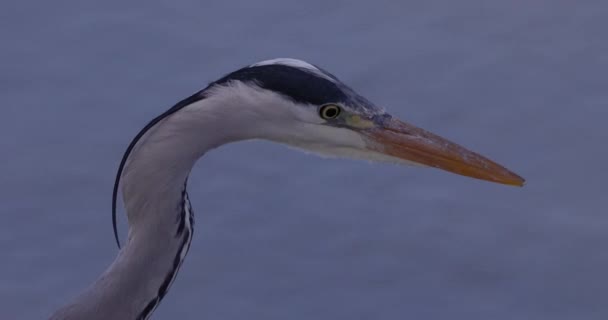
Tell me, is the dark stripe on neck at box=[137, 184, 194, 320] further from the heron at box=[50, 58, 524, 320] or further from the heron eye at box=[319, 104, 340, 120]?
the heron eye at box=[319, 104, 340, 120]

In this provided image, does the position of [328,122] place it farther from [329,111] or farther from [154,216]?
[154,216]

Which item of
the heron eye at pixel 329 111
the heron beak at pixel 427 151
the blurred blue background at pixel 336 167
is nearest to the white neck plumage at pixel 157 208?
the heron eye at pixel 329 111

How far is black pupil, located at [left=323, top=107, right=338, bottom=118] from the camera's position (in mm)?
2311

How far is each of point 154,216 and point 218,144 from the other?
165mm

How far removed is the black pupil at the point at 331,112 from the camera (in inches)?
91.0

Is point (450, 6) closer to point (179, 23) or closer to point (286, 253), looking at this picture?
point (179, 23)

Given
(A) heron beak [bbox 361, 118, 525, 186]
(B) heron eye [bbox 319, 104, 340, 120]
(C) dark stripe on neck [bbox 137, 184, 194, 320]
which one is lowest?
(C) dark stripe on neck [bbox 137, 184, 194, 320]

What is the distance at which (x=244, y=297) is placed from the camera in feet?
11.1

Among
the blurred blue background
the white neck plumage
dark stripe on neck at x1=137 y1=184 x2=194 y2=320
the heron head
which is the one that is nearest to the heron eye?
the heron head

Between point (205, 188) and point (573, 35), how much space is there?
4.48ft

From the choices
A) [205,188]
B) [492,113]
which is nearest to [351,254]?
[205,188]

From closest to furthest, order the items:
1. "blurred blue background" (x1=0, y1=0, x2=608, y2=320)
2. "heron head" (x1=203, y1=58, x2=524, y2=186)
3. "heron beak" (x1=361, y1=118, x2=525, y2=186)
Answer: "heron head" (x1=203, y1=58, x2=524, y2=186) → "heron beak" (x1=361, y1=118, x2=525, y2=186) → "blurred blue background" (x1=0, y1=0, x2=608, y2=320)

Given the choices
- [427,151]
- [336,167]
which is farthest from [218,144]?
[336,167]

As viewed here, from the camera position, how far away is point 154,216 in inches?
90.7
